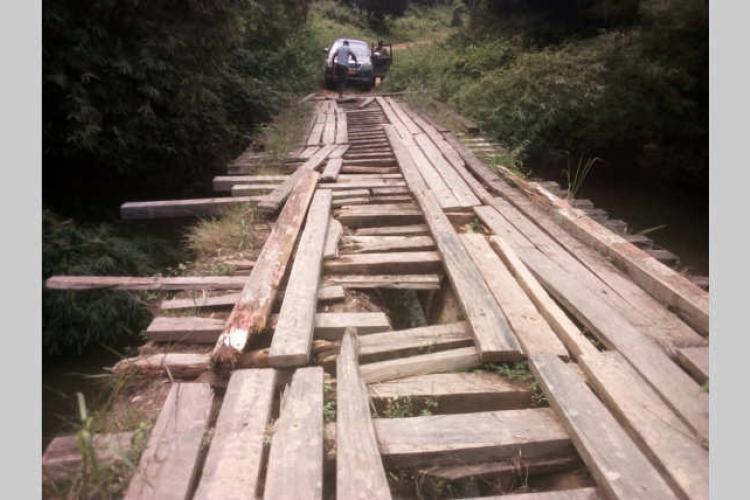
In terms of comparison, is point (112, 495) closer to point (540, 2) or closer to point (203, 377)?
point (203, 377)

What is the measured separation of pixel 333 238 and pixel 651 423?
241 centimetres

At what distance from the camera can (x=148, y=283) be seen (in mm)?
3096

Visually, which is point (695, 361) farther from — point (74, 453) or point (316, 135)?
point (316, 135)

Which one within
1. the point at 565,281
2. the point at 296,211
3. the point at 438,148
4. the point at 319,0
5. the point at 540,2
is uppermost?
the point at 319,0

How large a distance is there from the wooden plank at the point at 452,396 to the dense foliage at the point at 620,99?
7.16 meters

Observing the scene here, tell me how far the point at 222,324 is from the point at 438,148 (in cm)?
519

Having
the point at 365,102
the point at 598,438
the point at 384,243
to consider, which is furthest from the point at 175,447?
the point at 365,102

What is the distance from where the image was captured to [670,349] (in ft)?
7.88

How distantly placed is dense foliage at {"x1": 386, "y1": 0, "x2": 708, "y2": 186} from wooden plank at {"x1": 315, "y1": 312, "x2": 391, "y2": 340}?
22.4ft

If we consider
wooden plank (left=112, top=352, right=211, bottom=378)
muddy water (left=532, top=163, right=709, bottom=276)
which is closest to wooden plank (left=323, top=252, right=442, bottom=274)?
wooden plank (left=112, top=352, right=211, bottom=378)

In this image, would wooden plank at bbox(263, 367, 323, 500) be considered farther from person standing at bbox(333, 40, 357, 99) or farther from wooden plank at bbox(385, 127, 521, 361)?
person standing at bbox(333, 40, 357, 99)

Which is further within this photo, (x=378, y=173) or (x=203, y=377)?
(x=378, y=173)

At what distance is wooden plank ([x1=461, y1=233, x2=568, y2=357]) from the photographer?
244 centimetres

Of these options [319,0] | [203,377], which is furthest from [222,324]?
[319,0]
